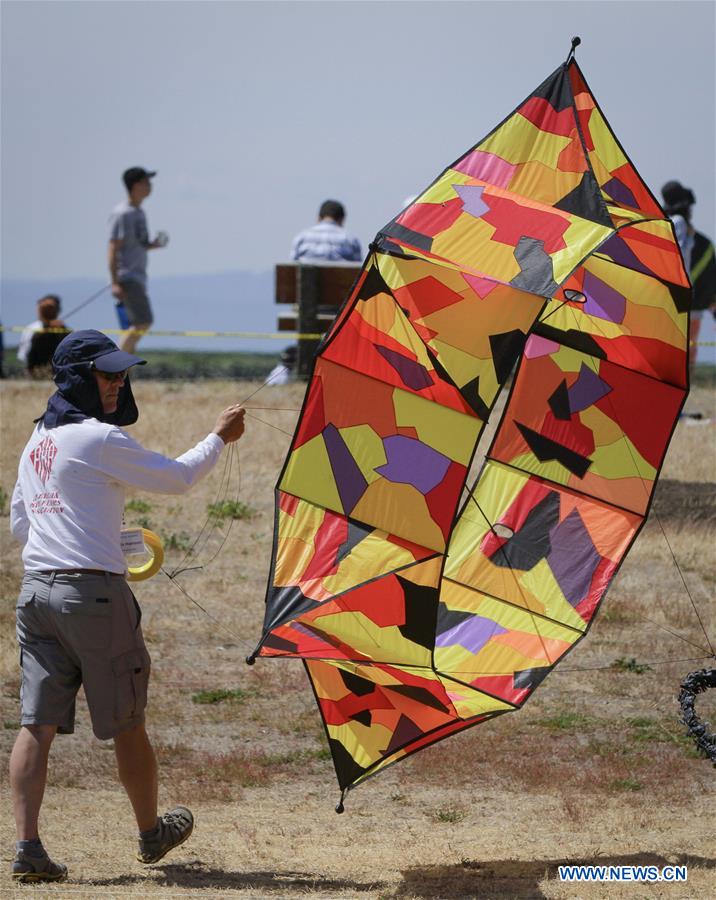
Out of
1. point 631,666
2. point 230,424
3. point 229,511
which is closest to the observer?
point 230,424

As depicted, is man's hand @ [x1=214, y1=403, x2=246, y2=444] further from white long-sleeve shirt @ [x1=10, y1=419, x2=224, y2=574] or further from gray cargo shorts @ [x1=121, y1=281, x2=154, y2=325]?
gray cargo shorts @ [x1=121, y1=281, x2=154, y2=325]

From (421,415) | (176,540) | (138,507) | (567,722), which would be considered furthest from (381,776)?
(138,507)

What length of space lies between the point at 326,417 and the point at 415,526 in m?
0.68

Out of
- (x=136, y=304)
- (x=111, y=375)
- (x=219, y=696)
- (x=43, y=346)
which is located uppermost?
(x=111, y=375)

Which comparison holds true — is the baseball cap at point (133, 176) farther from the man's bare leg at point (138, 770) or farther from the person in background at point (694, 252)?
the man's bare leg at point (138, 770)

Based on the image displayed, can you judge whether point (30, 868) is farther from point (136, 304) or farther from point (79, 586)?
point (136, 304)

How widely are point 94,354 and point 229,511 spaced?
18.5 feet

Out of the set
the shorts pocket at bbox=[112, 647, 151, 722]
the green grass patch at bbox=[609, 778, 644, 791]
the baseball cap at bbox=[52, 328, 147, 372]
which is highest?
the baseball cap at bbox=[52, 328, 147, 372]

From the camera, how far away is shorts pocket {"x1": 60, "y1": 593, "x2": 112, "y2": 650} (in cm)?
493

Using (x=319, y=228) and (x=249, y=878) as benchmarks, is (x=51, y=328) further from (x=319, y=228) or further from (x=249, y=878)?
(x=249, y=878)

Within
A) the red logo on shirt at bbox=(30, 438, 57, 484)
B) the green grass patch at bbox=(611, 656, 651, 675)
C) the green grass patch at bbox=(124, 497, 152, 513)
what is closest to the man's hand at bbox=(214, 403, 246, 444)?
the red logo on shirt at bbox=(30, 438, 57, 484)

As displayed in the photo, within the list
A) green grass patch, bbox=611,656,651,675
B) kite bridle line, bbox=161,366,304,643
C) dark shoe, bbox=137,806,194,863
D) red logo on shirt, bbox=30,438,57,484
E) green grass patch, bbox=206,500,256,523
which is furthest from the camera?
green grass patch, bbox=206,500,256,523

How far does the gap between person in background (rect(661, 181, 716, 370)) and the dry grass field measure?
11.9ft

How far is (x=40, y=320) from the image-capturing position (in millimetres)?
16047
